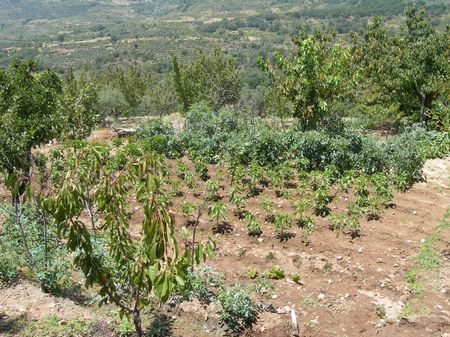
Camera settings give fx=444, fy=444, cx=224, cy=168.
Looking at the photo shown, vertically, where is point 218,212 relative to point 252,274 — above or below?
above

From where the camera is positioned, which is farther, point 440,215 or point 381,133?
point 381,133

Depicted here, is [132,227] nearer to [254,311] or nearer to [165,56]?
[254,311]

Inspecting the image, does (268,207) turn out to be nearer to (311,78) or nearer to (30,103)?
(311,78)

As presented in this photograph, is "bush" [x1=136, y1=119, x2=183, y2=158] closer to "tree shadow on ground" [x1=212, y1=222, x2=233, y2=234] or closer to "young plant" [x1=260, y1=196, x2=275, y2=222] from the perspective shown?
"tree shadow on ground" [x1=212, y1=222, x2=233, y2=234]

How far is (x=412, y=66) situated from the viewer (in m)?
17.4

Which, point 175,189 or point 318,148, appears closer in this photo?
point 175,189

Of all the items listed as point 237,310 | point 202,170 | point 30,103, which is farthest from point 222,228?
point 30,103

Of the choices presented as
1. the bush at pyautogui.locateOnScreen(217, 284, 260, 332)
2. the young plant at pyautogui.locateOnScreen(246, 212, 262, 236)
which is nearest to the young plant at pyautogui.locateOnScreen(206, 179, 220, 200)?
the young plant at pyautogui.locateOnScreen(246, 212, 262, 236)

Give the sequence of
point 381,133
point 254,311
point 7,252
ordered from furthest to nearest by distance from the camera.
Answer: point 381,133 → point 7,252 → point 254,311

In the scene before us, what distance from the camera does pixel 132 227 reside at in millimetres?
9914

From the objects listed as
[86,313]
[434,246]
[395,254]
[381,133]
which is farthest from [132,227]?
[381,133]

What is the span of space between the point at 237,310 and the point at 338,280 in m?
2.29

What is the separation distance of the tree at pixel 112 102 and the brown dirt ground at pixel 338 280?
1224 inches

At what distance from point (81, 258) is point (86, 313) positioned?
2.78 meters
